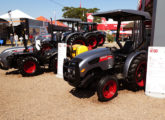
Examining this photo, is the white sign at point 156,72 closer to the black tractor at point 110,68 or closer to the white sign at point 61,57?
the black tractor at point 110,68

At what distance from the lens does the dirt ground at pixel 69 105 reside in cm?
305

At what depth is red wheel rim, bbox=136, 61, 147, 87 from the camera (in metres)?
4.05

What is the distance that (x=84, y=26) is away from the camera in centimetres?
1188

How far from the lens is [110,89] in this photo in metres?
3.76

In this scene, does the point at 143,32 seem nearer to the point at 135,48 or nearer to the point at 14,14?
the point at 135,48

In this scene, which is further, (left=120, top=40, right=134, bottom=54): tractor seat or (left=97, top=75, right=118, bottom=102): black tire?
(left=120, top=40, right=134, bottom=54): tractor seat

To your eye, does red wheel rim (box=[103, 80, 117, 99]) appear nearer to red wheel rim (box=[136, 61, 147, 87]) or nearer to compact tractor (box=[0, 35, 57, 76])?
red wheel rim (box=[136, 61, 147, 87])

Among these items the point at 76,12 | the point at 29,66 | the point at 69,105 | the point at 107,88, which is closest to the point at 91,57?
the point at 107,88

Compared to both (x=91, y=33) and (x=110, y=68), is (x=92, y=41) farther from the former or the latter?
(x=110, y=68)

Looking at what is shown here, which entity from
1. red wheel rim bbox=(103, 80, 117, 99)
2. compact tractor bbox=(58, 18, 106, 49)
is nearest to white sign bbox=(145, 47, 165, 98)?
red wheel rim bbox=(103, 80, 117, 99)

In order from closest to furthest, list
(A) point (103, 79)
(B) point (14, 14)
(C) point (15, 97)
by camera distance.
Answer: (A) point (103, 79)
(C) point (15, 97)
(B) point (14, 14)

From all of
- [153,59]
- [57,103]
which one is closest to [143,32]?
[153,59]

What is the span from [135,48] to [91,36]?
277 inches

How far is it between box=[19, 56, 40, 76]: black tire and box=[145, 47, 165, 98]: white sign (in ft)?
13.5
